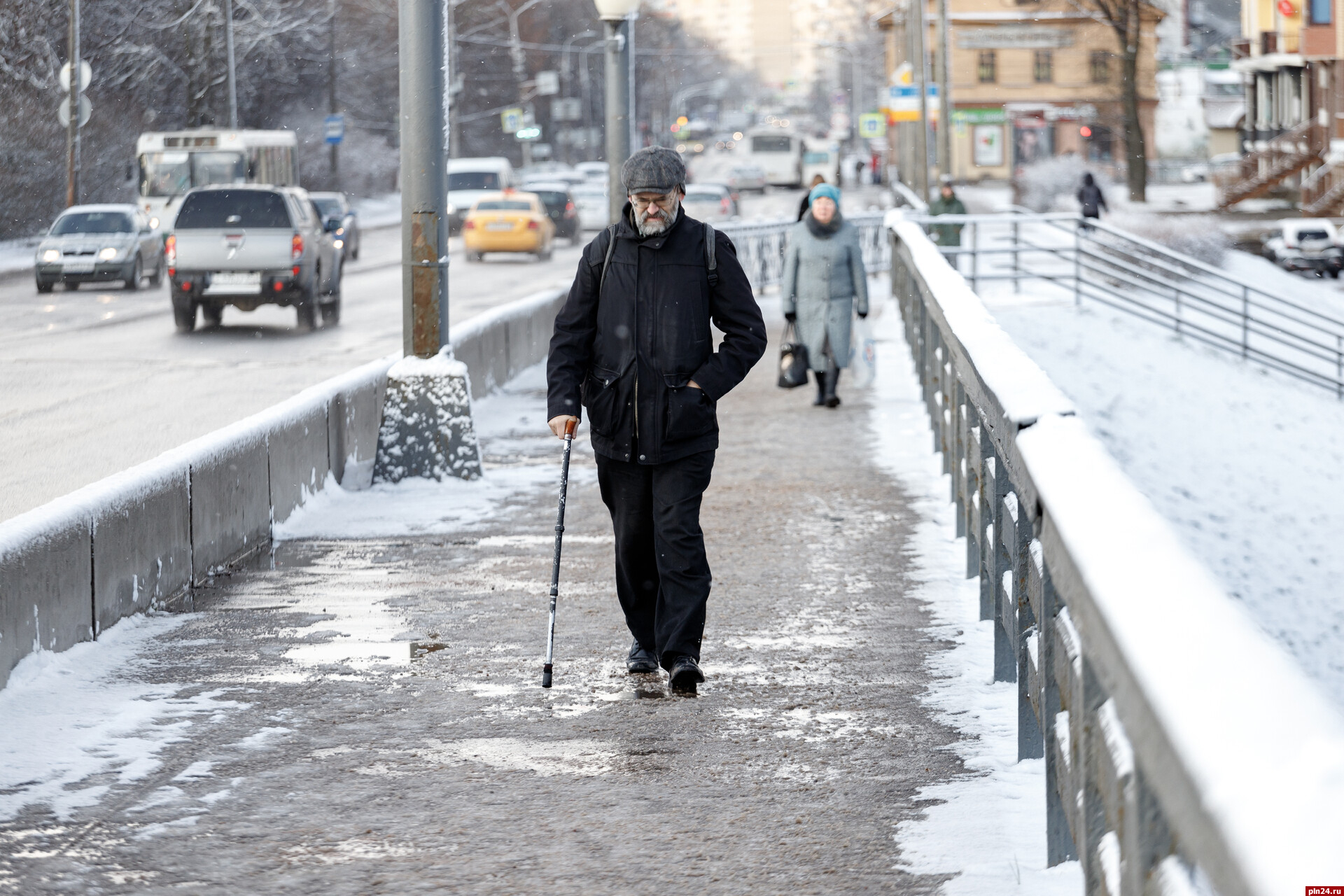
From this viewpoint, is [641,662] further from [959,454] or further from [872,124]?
[872,124]

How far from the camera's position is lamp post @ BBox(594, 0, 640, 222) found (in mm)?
17156

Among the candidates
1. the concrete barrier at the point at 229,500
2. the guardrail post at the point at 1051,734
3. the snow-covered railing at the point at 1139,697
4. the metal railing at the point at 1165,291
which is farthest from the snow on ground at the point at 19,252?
the guardrail post at the point at 1051,734

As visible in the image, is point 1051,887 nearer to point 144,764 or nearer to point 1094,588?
point 1094,588

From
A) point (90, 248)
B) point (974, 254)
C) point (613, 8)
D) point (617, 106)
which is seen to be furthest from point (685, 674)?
point (90, 248)

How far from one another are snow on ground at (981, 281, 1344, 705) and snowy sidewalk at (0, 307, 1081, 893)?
6029 millimetres

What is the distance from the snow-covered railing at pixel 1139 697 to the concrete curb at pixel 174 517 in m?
3.00

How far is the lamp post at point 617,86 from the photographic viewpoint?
17.2 m

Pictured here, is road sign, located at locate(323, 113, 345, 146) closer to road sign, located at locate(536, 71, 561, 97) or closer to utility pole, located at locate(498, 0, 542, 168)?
road sign, located at locate(536, 71, 561, 97)

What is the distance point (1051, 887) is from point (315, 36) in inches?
2050

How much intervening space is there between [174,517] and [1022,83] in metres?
86.8

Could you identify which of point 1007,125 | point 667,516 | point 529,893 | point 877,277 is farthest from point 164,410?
point 1007,125

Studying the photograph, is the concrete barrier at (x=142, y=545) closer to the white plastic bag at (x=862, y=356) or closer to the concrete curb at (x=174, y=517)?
the concrete curb at (x=174, y=517)

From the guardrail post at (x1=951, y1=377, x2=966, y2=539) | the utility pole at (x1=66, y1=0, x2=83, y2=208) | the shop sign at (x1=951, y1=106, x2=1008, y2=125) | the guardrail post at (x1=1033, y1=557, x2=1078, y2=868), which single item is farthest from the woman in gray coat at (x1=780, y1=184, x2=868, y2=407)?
the shop sign at (x1=951, y1=106, x2=1008, y2=125)

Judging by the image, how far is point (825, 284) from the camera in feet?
44.3
